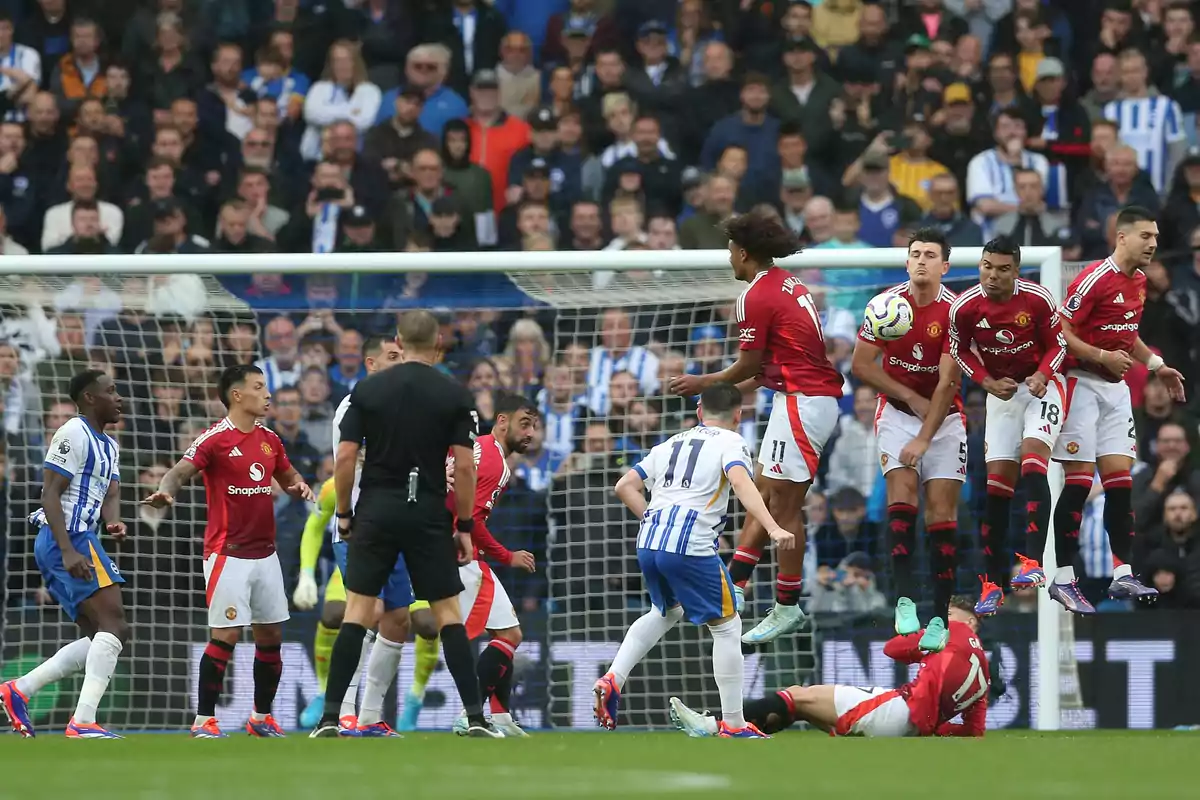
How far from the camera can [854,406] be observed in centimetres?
1381

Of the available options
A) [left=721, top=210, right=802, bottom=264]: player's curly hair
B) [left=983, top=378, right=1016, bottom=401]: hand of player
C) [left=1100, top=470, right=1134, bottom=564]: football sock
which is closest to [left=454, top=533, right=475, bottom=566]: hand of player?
[left=721, top=210, right=802, bottom=264]: player's curly hair

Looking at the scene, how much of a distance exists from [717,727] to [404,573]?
6.87 ft

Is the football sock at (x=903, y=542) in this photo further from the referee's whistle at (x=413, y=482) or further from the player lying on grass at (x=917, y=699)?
the referee's whistle at (x=413, y=482)

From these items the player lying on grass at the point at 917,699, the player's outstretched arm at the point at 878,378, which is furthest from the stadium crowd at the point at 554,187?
the player's outstretched arm at the point at 878,378

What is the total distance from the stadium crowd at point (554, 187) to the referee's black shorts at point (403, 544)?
12.5 ft

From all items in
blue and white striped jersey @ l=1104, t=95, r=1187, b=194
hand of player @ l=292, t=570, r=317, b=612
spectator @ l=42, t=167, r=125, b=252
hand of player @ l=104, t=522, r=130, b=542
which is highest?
blue and white striped jersey @ l=1104, t=95, r=1187, b=194

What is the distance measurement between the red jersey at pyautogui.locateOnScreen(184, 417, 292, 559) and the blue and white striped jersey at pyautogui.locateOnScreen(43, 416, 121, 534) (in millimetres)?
516

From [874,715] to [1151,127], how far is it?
7.02 metres

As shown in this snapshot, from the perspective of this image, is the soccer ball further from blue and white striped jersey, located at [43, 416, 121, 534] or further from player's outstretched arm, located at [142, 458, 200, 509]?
blue and white striped jersey, located at [43, 416, 121, 534]

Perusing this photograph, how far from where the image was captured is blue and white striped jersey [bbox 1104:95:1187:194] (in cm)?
1625

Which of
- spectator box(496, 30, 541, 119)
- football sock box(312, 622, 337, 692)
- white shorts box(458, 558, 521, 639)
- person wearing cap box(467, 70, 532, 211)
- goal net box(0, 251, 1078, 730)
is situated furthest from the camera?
spectator box(496, 30, 541, 119)

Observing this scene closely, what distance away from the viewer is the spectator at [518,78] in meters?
17.6

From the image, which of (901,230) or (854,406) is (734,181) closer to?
(901,230)

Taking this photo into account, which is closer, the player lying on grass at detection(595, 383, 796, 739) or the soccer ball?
the player lying on grass at detection(595, 383, 796, 739)
